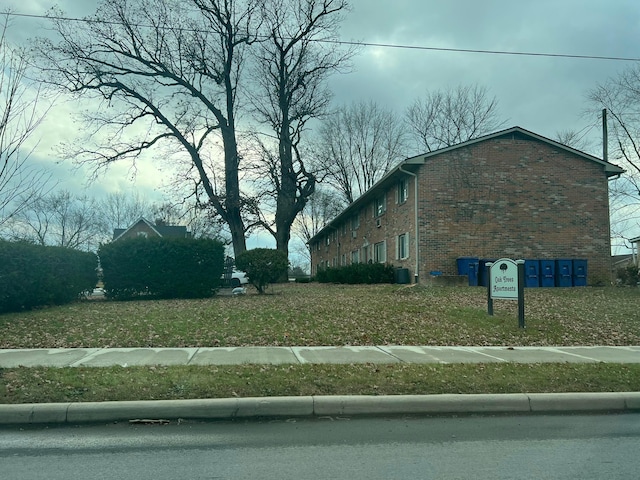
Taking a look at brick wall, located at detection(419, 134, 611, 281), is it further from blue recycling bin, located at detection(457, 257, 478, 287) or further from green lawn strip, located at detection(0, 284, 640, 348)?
green lawn strip, located at detection(0, 284, 640, 348)

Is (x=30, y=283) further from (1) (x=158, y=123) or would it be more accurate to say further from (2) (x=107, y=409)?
(1) (x=158, y=123)

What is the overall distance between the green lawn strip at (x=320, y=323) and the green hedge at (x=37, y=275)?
509 mm

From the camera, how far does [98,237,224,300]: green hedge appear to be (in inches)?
709

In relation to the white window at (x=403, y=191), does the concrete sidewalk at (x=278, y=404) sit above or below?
below

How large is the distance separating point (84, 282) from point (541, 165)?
18.6 metres

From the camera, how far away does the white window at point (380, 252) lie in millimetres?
29344

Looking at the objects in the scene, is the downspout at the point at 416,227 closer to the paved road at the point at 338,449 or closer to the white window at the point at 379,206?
the white window at the point at 379,206

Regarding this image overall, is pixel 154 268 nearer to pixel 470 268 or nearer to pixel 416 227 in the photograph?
pixel 416 227

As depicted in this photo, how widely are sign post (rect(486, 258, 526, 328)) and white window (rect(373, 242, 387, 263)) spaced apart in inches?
628

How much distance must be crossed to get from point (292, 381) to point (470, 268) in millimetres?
16399

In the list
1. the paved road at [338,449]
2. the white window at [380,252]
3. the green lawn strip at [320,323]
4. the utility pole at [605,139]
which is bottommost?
the paved road at [338,449]

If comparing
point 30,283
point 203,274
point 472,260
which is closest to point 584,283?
point 472,260

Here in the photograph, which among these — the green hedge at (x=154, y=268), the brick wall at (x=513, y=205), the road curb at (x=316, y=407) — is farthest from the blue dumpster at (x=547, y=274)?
the road curb at (x=316, y=407)

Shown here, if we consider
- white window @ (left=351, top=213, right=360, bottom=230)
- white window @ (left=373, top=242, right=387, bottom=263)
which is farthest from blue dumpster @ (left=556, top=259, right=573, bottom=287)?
white window @ (left=351, top=213, right=360, bottom=230)
